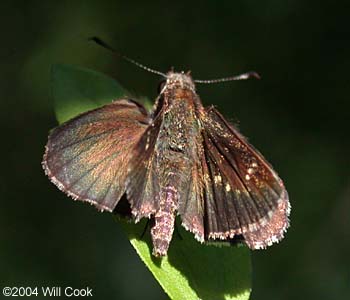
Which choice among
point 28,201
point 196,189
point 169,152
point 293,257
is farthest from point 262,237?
point 28,201

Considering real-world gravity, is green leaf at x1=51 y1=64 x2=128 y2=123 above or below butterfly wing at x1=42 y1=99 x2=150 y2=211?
above

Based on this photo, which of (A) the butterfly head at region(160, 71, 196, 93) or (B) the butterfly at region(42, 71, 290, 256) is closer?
(B) the butterfly at region(42, 71, 290, 256)

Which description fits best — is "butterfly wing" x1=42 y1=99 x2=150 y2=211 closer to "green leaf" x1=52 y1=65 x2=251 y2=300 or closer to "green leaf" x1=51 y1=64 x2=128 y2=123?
"green leaf" x1=52 y1=65 x2=251 y2=300

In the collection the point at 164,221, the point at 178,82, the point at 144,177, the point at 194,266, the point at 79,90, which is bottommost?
the point at 194,266

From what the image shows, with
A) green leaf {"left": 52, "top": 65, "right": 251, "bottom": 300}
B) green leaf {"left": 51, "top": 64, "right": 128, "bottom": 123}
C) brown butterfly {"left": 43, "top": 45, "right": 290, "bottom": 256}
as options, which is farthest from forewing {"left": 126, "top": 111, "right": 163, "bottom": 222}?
green leaf {"left": 51, "top": 64, "right": 128, "bottom": 123}

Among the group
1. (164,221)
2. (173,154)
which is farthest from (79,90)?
(164,221)

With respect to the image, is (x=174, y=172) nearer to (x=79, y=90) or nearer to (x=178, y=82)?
(x=178, y=82)

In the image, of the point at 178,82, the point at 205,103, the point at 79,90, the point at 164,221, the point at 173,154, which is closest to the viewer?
the point at 164,221

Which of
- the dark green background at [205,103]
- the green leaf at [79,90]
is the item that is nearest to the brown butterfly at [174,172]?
the green leaf at [79,90]
